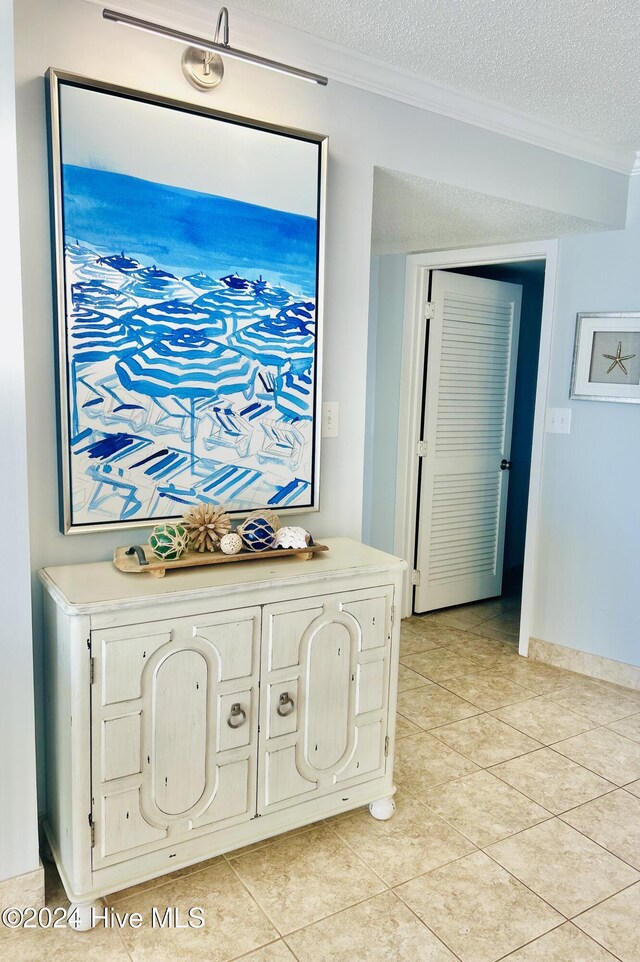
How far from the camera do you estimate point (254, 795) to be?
6.58ft

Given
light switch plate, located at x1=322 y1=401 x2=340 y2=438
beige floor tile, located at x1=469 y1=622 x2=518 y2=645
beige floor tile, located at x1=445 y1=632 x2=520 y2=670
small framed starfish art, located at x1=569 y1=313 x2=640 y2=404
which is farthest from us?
beige floor tile, located at x1=469 y1=622 x2=518 y2=645

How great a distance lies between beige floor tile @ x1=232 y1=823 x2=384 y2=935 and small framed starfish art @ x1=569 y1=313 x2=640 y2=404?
7.46 ft

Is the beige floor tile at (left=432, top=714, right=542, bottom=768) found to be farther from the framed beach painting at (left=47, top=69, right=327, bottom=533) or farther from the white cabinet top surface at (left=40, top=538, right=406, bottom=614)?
the framed beach painting at (left=47, top=69, right=327, bottom=533)

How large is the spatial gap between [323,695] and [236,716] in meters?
0.28

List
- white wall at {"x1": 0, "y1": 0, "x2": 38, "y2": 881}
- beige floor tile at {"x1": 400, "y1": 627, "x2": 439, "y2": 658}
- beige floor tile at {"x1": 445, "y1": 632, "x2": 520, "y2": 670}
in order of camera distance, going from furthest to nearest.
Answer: beige floor tile at {"x1": 400, "y1": 627, "x2": 439, "y2": 658} < beige floor tile at {"x1": 445, "y1": 632, "x2": 520, "y2": 670} < white wall at {"x1": 0, "y1": 0, "x2": 38, "y2": 881}

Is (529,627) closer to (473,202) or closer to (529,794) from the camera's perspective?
(529,794)

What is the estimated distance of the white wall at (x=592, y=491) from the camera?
3.30 meters

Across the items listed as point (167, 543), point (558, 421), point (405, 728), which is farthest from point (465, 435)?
point (167, 543)

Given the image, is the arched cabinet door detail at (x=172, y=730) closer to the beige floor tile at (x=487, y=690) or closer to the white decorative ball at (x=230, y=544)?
the white decorative ball at (x=230, y=544)

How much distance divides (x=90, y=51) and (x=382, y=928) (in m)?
2.34

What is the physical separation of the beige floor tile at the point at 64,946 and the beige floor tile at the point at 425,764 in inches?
42.3

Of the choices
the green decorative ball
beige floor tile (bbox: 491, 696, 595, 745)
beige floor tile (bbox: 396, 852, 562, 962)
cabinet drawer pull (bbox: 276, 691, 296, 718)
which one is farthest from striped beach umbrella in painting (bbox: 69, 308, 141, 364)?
beige floor tile (bbox: 491, 696, 595, 745)

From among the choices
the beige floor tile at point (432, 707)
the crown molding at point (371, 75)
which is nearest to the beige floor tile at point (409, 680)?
the beige floor tile at point (432, 707)

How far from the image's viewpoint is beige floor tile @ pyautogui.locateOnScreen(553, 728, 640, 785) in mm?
2648
